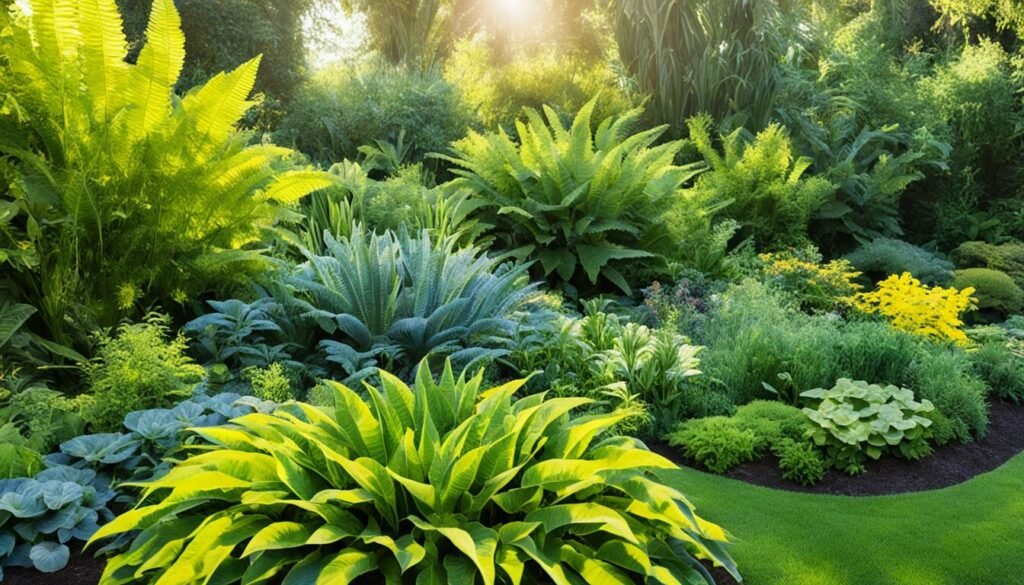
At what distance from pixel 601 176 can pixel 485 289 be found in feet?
8.78

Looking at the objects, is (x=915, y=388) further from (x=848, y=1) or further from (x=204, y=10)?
(x=848, y=1)

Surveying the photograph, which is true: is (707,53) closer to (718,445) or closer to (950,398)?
(950,398)

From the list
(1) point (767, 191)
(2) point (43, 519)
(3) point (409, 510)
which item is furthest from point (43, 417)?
(1) point (767, 191)

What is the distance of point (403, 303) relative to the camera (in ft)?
15.4

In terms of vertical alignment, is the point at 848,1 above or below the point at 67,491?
above

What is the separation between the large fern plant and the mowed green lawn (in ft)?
9.13

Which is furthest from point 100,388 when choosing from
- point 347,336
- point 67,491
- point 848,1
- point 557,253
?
point 848,1

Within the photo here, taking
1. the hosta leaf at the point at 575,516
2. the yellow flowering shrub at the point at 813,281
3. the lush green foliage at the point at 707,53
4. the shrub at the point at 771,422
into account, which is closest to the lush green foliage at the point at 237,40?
the lush green foliage at the point at 707,53

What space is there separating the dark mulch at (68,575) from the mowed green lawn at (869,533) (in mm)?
2231

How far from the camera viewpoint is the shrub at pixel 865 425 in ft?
13.7

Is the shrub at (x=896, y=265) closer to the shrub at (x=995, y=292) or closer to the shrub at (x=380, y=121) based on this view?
the shrub at (x=995, y=292)

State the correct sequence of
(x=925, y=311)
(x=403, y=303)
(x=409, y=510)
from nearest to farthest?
(x=409, y=510) → (x=403, y=303) → (x=925, y=311)

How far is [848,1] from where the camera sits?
23.0 meters

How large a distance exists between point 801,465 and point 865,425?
1.65ft
